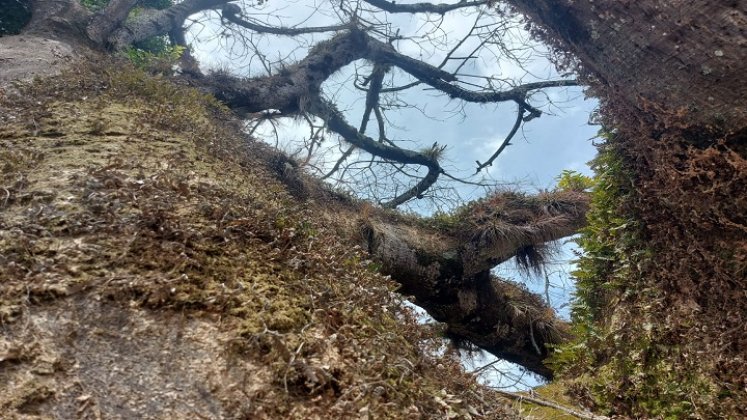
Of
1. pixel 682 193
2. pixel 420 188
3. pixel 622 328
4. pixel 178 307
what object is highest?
pixel 420 188

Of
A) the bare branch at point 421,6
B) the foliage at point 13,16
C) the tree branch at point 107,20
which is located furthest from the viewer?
the bare branch at point 421,6

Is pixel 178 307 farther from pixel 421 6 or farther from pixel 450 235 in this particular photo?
pixel 421 6

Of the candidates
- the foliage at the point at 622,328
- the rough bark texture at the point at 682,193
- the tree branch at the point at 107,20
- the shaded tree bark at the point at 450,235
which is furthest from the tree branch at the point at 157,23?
the foliage at the point at 622,328

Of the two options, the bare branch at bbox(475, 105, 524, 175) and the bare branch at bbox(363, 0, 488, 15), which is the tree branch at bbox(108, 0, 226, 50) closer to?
the bare branch at bbox(363, 0, 488, 15)

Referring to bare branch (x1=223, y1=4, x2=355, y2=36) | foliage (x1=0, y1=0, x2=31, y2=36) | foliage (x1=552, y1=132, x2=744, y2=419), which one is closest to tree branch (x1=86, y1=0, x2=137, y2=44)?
foliage (x1=0, y1=0, x2=31, y2=36)

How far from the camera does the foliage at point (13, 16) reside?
681cm

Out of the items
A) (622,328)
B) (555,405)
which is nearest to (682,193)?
(622,328)

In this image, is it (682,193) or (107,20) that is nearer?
(682,193)

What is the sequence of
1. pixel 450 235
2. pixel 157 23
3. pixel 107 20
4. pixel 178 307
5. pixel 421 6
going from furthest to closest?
pixel 421 6 < pixel 157 23 < pixel 107 20 < pixel 450 235 < pixel 178 307

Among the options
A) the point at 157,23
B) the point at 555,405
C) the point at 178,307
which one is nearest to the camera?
the point at 178,307

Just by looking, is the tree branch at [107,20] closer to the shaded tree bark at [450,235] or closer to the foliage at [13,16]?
the shaded tree bark at [450,235]

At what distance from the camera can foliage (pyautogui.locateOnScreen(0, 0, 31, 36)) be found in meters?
6.81

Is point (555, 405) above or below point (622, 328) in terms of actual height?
below

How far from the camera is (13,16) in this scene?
6.86 meters
